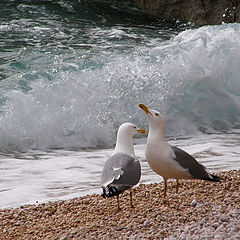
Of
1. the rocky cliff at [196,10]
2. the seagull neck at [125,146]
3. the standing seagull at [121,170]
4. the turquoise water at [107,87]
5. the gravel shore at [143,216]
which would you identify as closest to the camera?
the gravel shore at [143,216]

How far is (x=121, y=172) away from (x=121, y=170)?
23 mm

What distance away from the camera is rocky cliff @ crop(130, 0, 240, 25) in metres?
14.3

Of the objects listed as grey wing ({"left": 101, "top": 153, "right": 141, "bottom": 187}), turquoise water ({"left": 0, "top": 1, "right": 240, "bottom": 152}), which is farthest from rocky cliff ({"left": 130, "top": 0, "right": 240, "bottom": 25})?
grey wing ({"left": 101, "top": 153, "right": 141, "bottom": 187})

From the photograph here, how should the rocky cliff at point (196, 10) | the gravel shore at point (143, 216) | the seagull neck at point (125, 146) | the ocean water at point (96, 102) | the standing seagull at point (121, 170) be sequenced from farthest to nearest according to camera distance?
1. the rocky cliff at point (196, 10)
2. the ocean water at point (96, 102)
3. the seagull neck at point (125, 146)
4. the standing seagull at point (121, 170)
5. the gravel shore at point (143, 216)

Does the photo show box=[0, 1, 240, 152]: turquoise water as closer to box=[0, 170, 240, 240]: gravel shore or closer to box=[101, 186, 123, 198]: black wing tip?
box=[0, 170, 240, 240]: gravel shore

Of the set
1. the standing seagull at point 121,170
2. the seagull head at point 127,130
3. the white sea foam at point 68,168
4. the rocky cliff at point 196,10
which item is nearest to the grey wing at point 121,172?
the standing seagull at point 121,170

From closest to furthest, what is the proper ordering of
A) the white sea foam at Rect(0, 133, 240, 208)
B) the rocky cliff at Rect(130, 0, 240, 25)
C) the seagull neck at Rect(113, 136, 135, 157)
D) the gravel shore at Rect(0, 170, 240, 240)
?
the gravel shore at Rect(0, 170, 240, 240) → the seagull neck at Rect(113, 136, 135, 157) → the white sea foam at Rect(0, 133, 240, 208) → the rocky cliff at Rect(130, 0, 240, 25)

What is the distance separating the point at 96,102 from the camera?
333 inches

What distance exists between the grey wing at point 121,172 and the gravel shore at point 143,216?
1.02 feet

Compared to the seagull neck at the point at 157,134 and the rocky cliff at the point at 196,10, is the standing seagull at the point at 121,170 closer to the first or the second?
the seagull neck at the point at 157,134

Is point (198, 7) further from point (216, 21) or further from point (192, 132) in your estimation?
point (192, 132)

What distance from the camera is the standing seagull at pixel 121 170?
3520mm

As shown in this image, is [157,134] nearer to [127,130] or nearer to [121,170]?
[127,130]

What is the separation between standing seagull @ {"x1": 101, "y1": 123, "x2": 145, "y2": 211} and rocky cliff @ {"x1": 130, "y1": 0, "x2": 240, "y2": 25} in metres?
10.7
